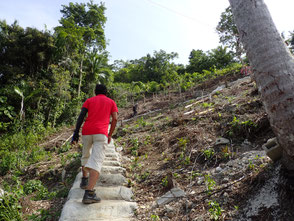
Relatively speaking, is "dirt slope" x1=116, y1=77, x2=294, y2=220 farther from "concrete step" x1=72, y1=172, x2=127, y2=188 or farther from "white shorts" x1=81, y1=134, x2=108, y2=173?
"white shorts" x1=81, y1=134, x2=108, y2=173

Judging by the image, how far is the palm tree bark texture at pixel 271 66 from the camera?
151cm

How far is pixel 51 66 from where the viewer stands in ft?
36.3

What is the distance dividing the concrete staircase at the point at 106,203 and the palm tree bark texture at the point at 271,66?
6.88 feet

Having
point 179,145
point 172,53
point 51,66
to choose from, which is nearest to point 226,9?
point 172,53

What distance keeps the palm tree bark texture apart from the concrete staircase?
210 cm

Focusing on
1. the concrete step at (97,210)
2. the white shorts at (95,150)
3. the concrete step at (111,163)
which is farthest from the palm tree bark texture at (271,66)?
the concrete step at (111,163)

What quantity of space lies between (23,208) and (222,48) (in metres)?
23.7

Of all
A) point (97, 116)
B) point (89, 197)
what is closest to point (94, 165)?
point (89, 197)

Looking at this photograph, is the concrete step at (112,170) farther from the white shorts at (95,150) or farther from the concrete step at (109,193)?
the white shorts at (95,150)

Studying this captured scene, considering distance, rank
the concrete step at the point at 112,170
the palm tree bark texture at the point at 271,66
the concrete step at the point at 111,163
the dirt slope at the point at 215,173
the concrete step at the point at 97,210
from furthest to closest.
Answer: the concrete step at the point at 111,163 < the concrete step at the point at 112,170 < the concrete step at the point at 97,210 < the dirt slope at the point at 215,173 < the palm tree bark texture at the point at 271,66

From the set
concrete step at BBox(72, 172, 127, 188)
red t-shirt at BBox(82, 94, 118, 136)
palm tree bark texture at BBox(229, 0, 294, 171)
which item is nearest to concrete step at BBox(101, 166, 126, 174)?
concrete step at BBox(72, 172, 127, 188)

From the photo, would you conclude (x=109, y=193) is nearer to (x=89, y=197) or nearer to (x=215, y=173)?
(x=89, y=197)

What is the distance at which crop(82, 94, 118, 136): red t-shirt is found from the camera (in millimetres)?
2844

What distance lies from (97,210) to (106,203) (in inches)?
8.0
